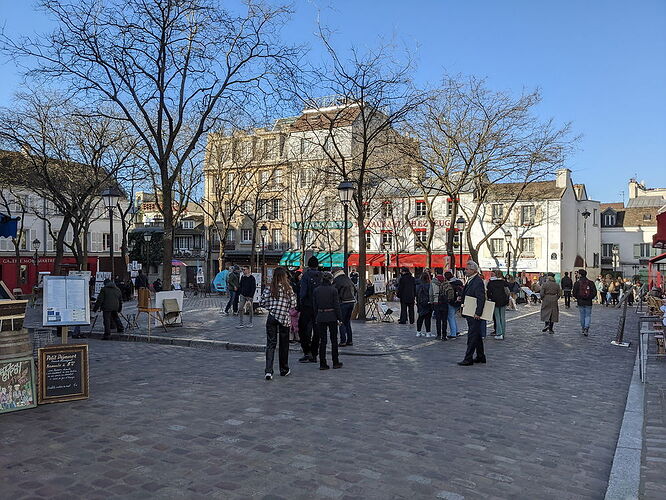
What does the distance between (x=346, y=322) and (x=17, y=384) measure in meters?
7.03

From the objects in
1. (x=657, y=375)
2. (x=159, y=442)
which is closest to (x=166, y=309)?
(x=159, y=442)

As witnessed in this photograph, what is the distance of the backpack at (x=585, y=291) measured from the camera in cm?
1448

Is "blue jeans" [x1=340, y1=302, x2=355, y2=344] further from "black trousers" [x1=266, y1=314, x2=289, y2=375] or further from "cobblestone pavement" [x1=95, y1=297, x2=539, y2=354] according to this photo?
"black trousers" [x1=266, y1=314, x2=289, y2=375]

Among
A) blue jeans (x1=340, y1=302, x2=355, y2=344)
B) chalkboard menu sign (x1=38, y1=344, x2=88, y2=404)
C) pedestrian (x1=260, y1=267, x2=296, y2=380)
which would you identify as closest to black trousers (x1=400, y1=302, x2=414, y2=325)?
blue jeans (x1=340, y1=302, x2=355, y2=344)

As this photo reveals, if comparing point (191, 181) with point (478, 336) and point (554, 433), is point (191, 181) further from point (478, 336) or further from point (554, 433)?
point (554, 433)

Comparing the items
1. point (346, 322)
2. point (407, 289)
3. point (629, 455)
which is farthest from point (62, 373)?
point (407, 289)

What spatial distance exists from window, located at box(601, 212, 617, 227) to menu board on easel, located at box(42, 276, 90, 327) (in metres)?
59.3

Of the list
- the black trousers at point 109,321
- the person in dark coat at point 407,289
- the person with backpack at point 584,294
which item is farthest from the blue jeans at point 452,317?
the black trousers at point 109,321

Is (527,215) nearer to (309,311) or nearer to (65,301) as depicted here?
(309,311)

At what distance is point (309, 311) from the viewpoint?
33.9 ft

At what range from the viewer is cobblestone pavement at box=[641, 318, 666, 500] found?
4395 millimetres

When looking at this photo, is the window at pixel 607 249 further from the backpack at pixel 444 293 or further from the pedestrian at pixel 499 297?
the backpack at pixel 444 293

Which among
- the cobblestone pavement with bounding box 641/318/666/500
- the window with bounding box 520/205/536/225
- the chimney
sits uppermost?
the chimney

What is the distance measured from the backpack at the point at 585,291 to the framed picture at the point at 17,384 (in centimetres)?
1270
